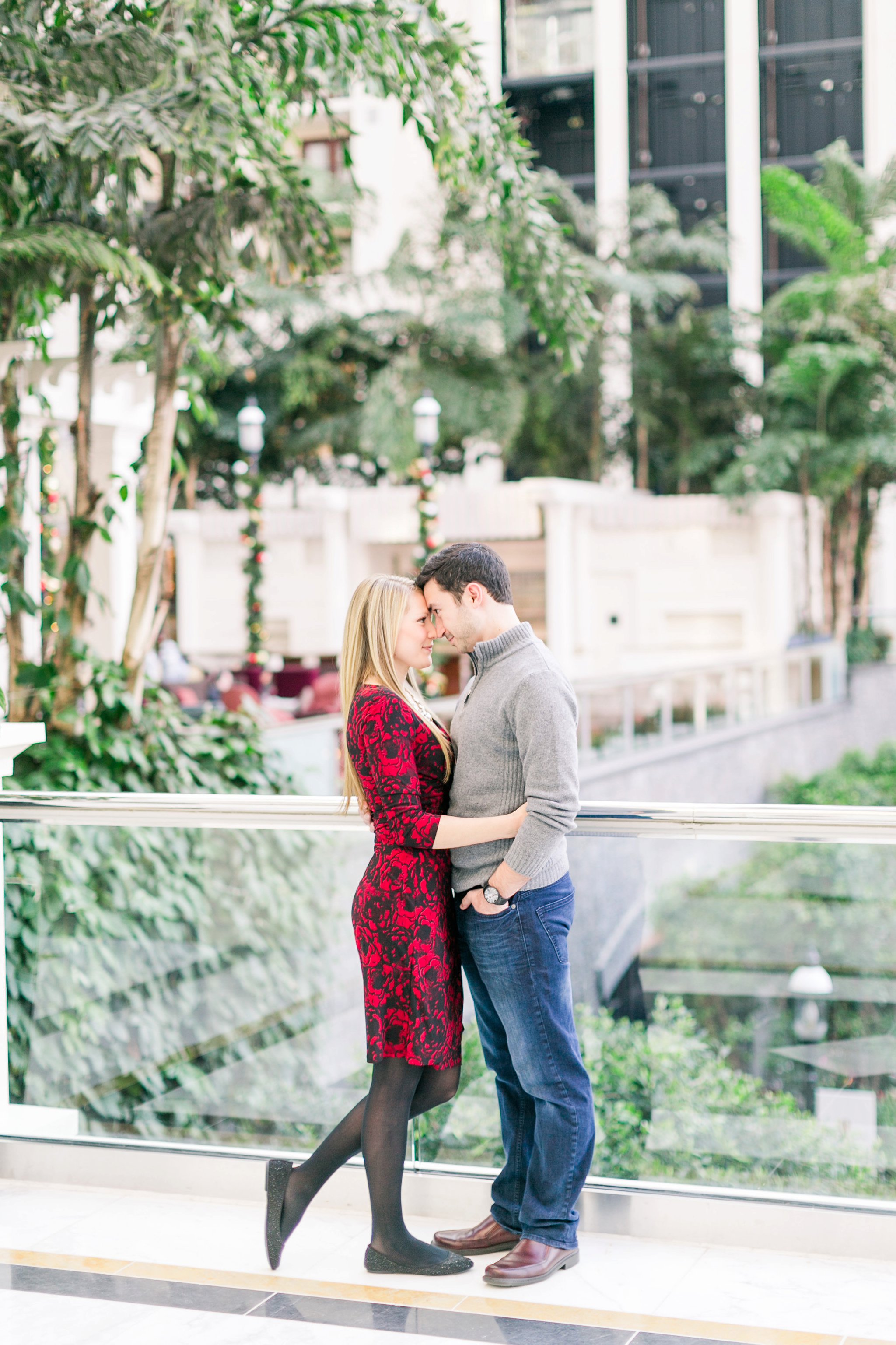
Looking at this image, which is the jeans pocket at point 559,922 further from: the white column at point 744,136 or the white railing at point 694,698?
the white column at point 744,136

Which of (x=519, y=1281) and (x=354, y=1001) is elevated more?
(x=354, y=1001)

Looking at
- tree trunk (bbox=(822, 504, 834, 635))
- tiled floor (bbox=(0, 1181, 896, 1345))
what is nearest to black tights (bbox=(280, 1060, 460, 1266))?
tiled floor (bbox=(0, 1181, 896, 1345))

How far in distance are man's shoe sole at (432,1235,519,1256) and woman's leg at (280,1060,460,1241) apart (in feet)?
1.13

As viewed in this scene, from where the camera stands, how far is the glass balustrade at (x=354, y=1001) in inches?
138

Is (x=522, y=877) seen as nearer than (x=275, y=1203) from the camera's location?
Yes

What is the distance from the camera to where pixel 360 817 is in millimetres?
3529

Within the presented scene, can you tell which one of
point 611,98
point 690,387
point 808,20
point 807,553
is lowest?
point 807,553

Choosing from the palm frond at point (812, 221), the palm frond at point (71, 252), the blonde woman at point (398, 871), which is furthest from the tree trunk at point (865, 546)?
the blonde woman at point (398, 871)

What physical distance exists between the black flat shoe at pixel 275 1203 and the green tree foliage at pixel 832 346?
1930 centimetres

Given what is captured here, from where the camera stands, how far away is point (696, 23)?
31.4 metres

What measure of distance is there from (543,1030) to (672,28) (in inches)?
1291

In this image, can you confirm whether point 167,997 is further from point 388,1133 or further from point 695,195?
point 695,195

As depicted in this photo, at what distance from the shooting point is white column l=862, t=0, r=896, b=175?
1147 inches

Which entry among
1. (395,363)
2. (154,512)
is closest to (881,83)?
(395,363)
